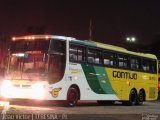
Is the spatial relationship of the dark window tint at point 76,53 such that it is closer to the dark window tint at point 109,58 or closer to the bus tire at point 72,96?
the bus tire at point 72,96

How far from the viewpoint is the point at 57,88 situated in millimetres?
22547

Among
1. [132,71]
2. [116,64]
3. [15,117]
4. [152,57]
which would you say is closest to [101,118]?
[15,117]

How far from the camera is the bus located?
22266 millimetres

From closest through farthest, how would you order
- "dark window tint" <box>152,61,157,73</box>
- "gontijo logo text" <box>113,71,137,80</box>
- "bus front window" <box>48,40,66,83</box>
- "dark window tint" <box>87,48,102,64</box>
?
"bus front window" <box>48,40,66,83</box>
"dark window tint" <box>87,48,102,64</box>
"gontijo logo text" <box>113,71,137,80</box>
"dark window tint" <box>152,61,157,73</box>

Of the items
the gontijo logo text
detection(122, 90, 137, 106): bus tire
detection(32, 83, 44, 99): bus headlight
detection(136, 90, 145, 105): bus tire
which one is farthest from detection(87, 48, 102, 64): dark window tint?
detection(136, 90, 145, 105): bus tire

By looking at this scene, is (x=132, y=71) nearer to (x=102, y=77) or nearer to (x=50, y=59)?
(x=102, y=77)

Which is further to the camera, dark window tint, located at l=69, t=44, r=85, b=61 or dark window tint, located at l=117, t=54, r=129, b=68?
dark window tint, located at l=117, t=54, r=129, b=68

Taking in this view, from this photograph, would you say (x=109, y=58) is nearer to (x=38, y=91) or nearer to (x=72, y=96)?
(x=72, y=96)

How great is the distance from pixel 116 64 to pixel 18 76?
708cm

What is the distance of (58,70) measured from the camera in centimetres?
2269

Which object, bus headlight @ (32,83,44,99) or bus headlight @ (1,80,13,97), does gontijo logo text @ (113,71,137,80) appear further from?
bus headlight @ (1,80,13,97)

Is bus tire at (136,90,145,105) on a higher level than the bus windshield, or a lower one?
lower

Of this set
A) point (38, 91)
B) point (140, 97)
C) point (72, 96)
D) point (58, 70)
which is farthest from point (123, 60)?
point (38, 91)

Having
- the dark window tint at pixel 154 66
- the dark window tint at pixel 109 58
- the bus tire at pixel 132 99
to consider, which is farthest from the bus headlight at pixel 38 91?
the dark window tint at pixel 154 66
